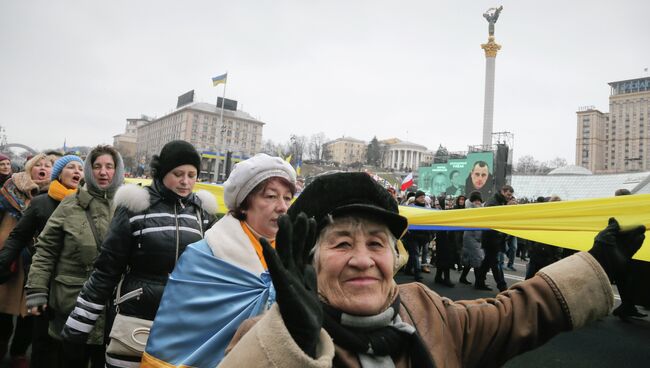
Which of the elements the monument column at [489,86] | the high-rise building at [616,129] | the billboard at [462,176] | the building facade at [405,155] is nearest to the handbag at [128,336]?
the billboard at [462,176]

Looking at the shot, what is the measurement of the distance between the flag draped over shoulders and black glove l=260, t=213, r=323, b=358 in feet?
2.53

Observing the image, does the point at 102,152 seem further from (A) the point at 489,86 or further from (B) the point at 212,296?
(A) the point at 489,86

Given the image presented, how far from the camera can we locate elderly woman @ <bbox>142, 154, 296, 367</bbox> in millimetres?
1663

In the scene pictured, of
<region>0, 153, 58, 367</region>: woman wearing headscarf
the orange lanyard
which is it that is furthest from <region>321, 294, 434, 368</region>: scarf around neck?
<region>0, 153, 58, 367</region>: woman wearing headscarf

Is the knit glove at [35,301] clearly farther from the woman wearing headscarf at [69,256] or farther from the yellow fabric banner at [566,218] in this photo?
the yellow fabric banner at [566,218]

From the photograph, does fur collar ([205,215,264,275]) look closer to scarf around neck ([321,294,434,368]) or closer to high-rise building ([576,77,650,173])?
scarf around neck ([321,294,434,368])

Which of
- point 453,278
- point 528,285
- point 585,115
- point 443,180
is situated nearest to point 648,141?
point 585,115

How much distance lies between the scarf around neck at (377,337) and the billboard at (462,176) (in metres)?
25.3

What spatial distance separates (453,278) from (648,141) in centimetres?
13204

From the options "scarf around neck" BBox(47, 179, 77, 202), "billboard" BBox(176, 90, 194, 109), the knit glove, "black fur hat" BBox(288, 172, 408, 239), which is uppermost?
"billboard" BBox(176, 90, 194, 109)

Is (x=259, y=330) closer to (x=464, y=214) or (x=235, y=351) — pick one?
(x=235, y=351)

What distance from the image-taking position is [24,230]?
3.43 m

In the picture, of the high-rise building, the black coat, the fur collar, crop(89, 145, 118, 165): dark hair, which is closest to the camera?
the fur collar

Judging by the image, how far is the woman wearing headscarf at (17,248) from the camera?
11.2ft
